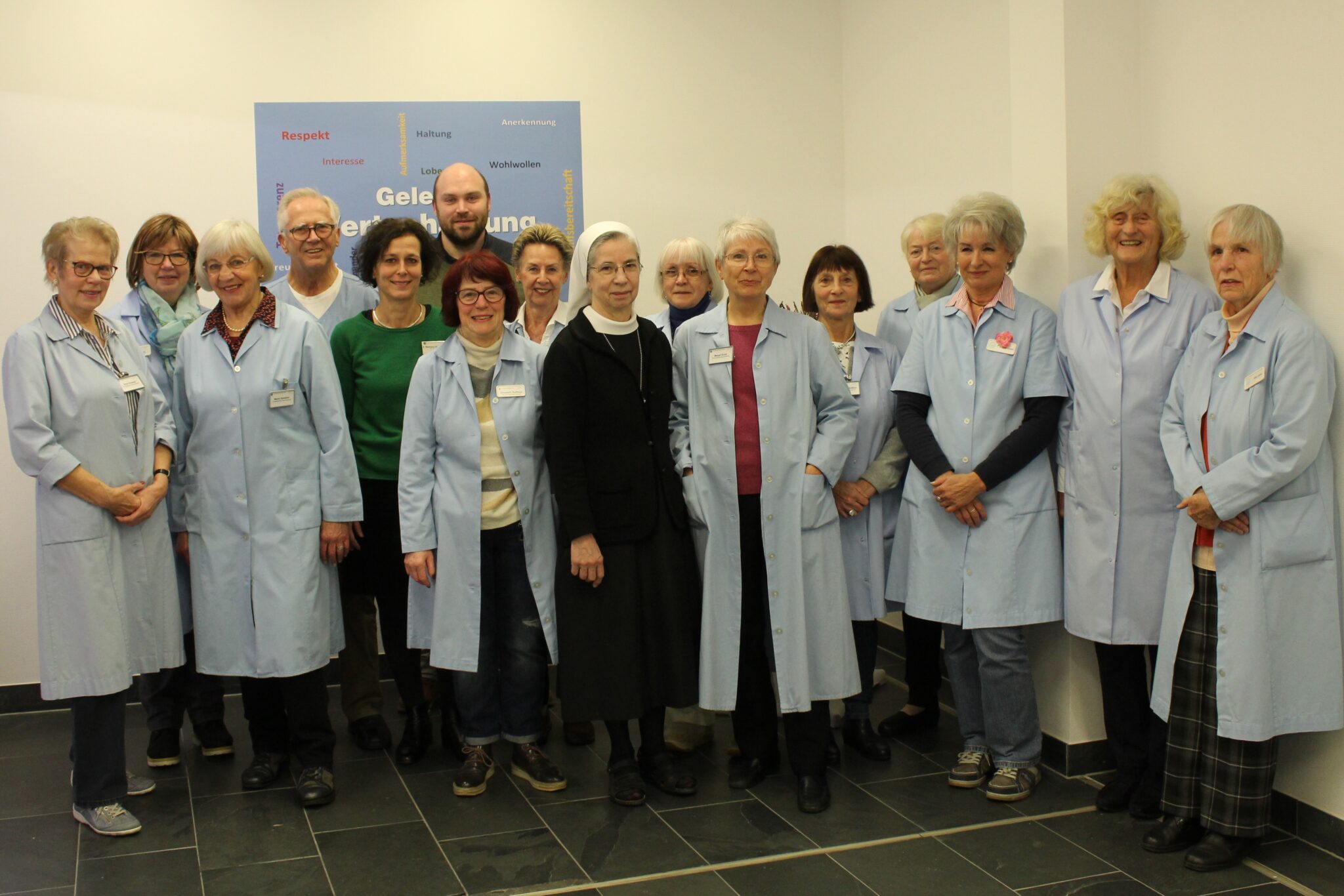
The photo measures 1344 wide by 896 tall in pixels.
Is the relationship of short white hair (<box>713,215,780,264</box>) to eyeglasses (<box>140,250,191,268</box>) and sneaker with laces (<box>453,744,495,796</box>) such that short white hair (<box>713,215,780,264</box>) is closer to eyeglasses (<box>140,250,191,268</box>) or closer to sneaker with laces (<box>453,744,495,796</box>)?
sneaker with laces (<box>453,744,495,796</box>)

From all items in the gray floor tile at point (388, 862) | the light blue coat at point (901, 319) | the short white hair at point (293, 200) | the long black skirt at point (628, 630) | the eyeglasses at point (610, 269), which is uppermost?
the short white hair at point (293, 200)

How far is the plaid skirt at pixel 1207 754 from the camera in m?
3.03

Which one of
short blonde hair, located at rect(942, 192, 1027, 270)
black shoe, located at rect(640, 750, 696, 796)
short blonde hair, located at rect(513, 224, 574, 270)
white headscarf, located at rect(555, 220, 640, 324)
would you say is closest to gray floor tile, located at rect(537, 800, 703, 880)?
black shoe, located at rect(640, 750, 696, 796)

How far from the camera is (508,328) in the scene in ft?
12.0

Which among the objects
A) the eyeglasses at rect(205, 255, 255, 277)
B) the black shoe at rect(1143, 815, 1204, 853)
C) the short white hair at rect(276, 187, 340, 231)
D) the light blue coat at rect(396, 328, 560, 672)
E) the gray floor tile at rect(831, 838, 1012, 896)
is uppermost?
the short white hair at rect(276, 187, 340, 231)

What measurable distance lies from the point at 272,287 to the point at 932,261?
2470 mm

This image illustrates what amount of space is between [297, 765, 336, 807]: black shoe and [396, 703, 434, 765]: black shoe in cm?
34

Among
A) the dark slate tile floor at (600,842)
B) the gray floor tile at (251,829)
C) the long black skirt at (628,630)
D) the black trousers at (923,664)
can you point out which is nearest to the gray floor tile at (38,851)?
the dark slate tile floor at (600,842)

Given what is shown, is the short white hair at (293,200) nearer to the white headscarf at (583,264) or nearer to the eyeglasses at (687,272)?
the white headscarf at (583,264)

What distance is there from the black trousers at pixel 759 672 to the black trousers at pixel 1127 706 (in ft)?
2.85

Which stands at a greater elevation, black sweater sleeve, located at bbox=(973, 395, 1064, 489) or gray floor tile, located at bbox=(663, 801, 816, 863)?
black sweater sleeve, located at bbox=(973, 395, 1064, 489)

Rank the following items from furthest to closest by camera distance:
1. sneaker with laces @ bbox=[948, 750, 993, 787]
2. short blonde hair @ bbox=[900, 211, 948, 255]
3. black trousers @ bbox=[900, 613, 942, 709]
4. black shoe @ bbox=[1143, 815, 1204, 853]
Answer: black trousers @ bbox=[900, 613, 942, 709], short blonde hair @ bbox=[900, 211, 948, 255], sneaker with laces @ bbox=[948, 750, 993, 787], black shoe @ bbox=[1143, 815, 1204, 853]

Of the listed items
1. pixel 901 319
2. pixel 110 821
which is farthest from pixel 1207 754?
pixel 110 821

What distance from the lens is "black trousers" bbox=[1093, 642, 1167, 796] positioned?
3457mm
